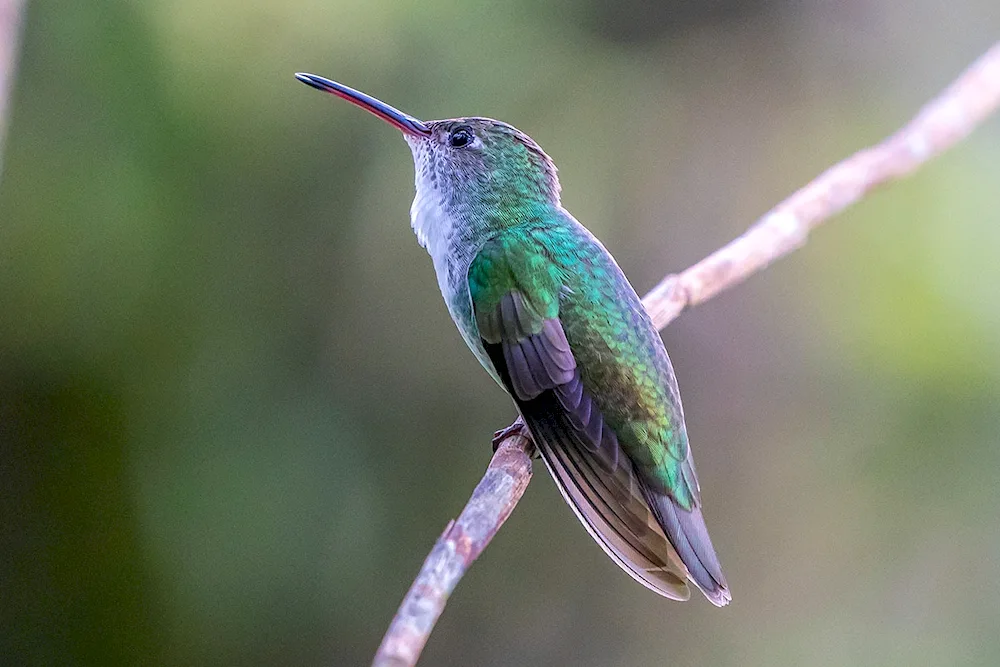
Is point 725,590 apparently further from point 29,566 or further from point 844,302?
point 29,566

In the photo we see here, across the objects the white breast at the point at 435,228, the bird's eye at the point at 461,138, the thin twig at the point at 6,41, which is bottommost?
the thin twig at the point at 6,41

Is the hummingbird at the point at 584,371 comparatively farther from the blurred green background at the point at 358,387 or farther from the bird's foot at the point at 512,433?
the blurred green background at the point at 358,387

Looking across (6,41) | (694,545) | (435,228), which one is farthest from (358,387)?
(6,41)

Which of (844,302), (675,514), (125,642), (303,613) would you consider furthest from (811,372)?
(125,642)

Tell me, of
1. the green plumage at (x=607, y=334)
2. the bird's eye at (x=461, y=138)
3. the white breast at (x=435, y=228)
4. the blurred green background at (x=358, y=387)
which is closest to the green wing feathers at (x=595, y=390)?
the green plumage at (x=607, y=334)

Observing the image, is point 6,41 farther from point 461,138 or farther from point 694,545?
point 694,545

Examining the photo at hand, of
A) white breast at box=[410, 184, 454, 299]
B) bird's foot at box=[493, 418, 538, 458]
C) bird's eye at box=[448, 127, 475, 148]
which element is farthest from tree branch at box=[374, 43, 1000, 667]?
bird's eye at box=[448, 127, 475, 148]
